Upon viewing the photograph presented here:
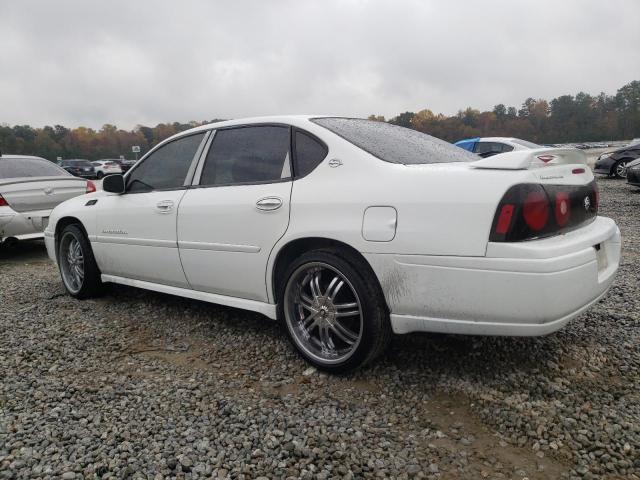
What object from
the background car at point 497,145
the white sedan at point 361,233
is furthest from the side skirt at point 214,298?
the background car at point 497,145

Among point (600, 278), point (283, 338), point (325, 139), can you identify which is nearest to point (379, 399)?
point (283, 338)

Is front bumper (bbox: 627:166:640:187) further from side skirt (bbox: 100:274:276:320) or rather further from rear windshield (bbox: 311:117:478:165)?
side skirt (bbox: 100:274:276:320)

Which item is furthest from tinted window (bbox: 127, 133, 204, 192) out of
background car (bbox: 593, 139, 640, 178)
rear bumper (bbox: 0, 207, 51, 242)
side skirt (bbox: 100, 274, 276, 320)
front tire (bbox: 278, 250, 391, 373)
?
background car (bbox: 593, 139, 640, 178)

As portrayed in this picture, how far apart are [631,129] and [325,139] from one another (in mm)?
84751

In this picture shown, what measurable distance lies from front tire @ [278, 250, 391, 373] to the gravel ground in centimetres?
15

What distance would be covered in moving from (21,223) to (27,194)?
40 cm

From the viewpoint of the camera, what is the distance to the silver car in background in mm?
5957

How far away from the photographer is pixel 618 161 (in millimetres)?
14016

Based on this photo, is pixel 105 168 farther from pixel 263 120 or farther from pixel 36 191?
pixel 263 120

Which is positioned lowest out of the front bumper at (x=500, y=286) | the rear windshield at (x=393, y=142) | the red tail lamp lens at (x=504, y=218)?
the front bumper at (x=500, y=286)

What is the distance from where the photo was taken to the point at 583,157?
2545mm

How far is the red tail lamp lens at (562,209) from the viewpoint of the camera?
2238mm

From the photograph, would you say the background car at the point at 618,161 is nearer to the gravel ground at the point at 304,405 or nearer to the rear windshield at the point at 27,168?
the gravel ground at the point at 304,405

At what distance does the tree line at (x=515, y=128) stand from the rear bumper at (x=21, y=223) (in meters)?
60.6
